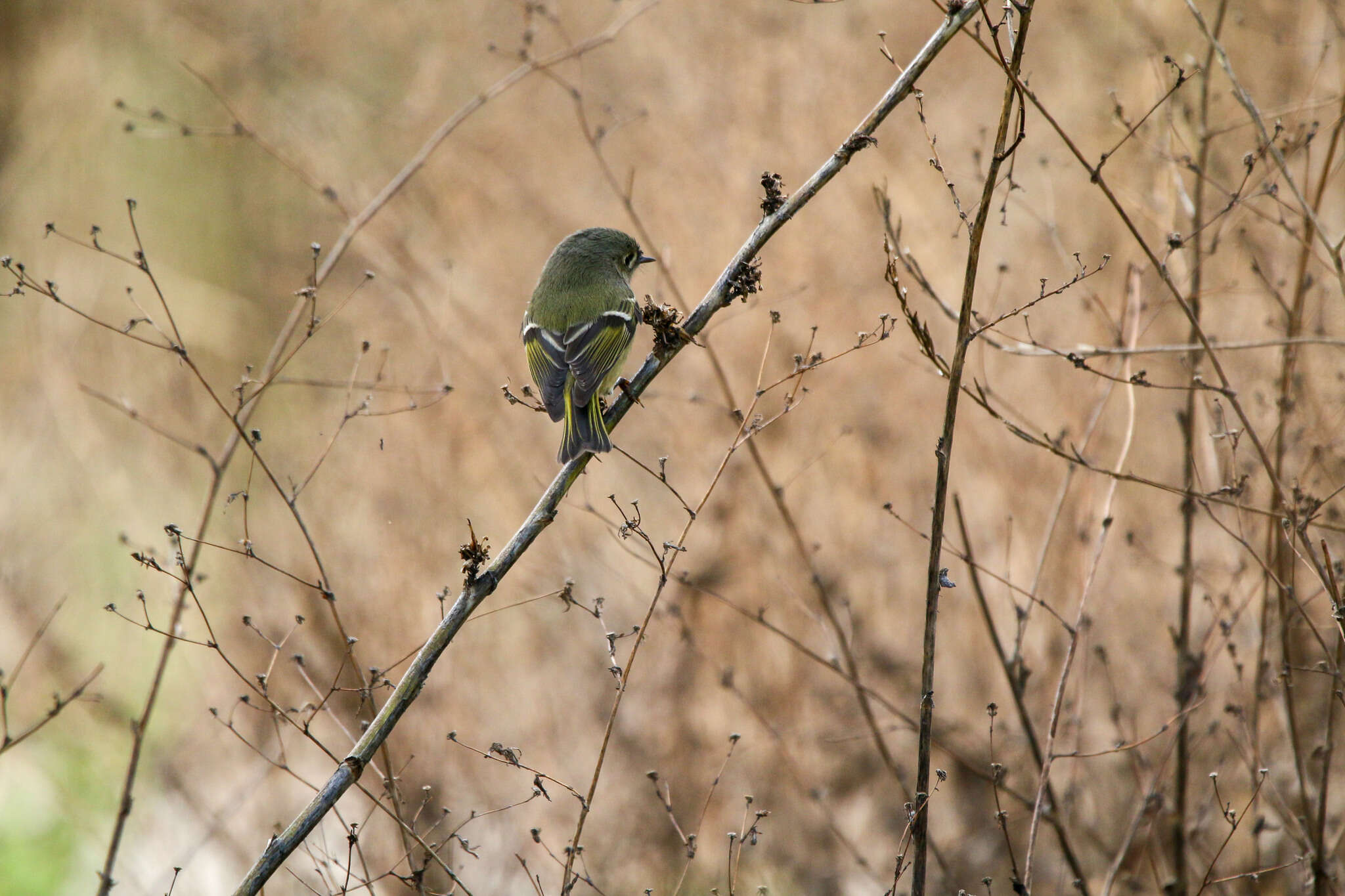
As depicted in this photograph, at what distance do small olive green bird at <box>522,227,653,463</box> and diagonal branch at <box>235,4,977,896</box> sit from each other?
2.02 feet

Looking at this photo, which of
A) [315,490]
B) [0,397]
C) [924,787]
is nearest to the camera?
[924,787]

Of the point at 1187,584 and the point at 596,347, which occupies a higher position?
the point at 596,347

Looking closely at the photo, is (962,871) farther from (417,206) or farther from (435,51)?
(435,51)

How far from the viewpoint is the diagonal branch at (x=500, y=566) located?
85.0 inches

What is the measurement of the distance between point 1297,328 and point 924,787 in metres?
2.12

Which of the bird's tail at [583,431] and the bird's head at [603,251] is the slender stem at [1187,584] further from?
the bird's head at [603,251]

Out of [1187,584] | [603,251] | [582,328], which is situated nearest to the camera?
[1187,584]

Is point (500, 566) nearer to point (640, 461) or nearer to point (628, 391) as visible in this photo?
point (628, 391)

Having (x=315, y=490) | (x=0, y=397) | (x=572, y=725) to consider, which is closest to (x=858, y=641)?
(x=572, y=725)

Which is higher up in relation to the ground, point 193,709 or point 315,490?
point 315,490

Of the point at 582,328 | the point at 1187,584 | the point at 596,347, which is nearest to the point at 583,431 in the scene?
the point at 596,347

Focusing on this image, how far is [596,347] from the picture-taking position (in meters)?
3.93

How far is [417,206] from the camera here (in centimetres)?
790

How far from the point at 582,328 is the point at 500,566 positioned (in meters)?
1.88
